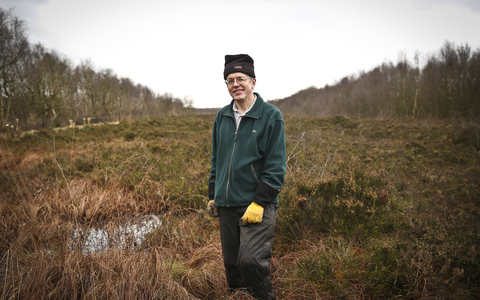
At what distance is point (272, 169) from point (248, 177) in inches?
9.0

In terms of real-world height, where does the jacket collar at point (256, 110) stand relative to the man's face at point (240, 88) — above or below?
below

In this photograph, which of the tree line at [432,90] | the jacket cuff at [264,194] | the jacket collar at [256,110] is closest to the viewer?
the jacket cuff at [264,194]

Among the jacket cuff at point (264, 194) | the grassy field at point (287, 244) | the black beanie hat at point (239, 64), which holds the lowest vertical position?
the grassy field at point (287, 244)

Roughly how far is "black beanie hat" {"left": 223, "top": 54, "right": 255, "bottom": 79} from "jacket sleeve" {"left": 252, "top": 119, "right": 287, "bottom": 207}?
0.52m

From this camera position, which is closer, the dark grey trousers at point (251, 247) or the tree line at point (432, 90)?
the dark grey trousers at point (251, 247)

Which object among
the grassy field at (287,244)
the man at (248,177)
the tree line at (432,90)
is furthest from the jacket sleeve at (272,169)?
the tree line at (432,90)

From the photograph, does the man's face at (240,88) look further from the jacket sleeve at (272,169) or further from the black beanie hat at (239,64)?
the jacket sleeve at (272,169)

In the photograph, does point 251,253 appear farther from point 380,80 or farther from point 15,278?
point 380,80

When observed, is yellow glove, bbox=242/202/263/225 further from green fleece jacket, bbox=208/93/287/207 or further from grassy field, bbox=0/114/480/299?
grassy field, bbox=0/114/480/299

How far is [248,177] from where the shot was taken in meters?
2.04

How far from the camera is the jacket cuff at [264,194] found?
1886mm

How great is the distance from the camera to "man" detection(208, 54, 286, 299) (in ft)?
6.28

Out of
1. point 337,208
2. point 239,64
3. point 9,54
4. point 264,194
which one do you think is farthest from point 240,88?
point 9,54

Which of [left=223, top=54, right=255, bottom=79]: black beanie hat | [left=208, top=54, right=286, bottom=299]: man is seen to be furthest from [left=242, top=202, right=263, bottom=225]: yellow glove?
[left=223, top=54, right=255, bottom=79]: black beanie hat
